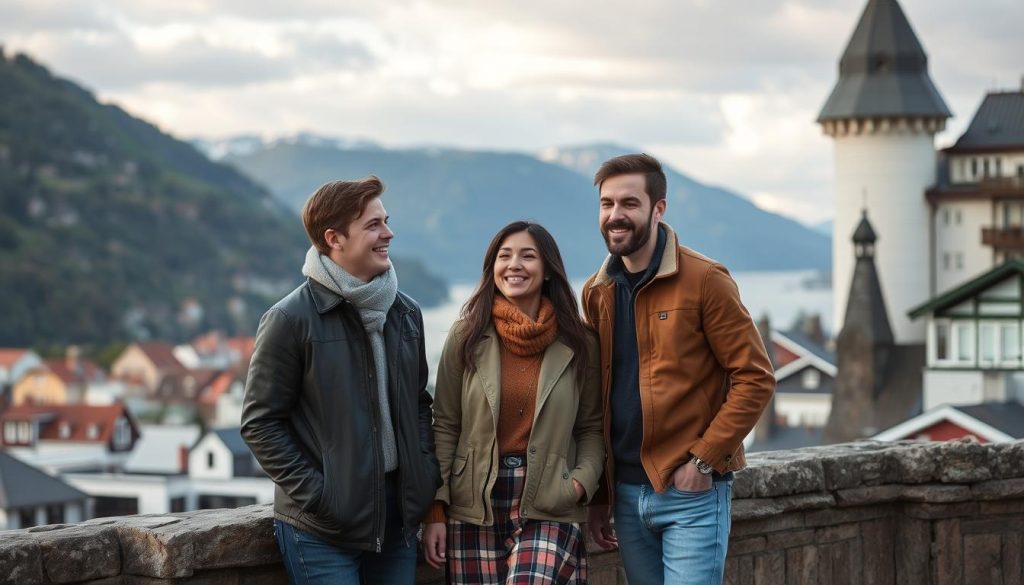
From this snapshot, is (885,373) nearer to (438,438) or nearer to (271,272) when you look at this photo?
(438,438)

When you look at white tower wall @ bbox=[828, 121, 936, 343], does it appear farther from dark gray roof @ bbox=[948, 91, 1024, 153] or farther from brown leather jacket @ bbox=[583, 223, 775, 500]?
brown leather jacket @ bbox=[583, 223, 775, 500]

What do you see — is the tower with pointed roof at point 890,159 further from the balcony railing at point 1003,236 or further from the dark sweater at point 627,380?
the dark sweater at point 627,380

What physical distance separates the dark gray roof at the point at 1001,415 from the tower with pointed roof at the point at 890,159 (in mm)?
22296

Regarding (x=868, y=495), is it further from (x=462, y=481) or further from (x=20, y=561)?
(x=20, y=561)

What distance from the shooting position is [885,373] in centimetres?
6500

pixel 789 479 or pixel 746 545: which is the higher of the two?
pixel 789 479

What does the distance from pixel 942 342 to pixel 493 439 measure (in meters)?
51.0

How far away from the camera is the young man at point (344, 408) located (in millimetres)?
4461

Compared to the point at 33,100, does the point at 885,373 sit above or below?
below

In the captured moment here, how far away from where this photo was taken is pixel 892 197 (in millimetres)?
72438

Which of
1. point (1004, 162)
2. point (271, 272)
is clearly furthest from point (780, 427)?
point (271, 272)

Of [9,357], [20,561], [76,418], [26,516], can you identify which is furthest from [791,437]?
[9,357]

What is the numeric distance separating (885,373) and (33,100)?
448 feet

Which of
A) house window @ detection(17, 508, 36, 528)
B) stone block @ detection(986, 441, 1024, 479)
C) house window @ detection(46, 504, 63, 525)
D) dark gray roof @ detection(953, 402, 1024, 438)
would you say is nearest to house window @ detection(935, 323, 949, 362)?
dark gray roof @ detection(953, 402, 1024, 438)
